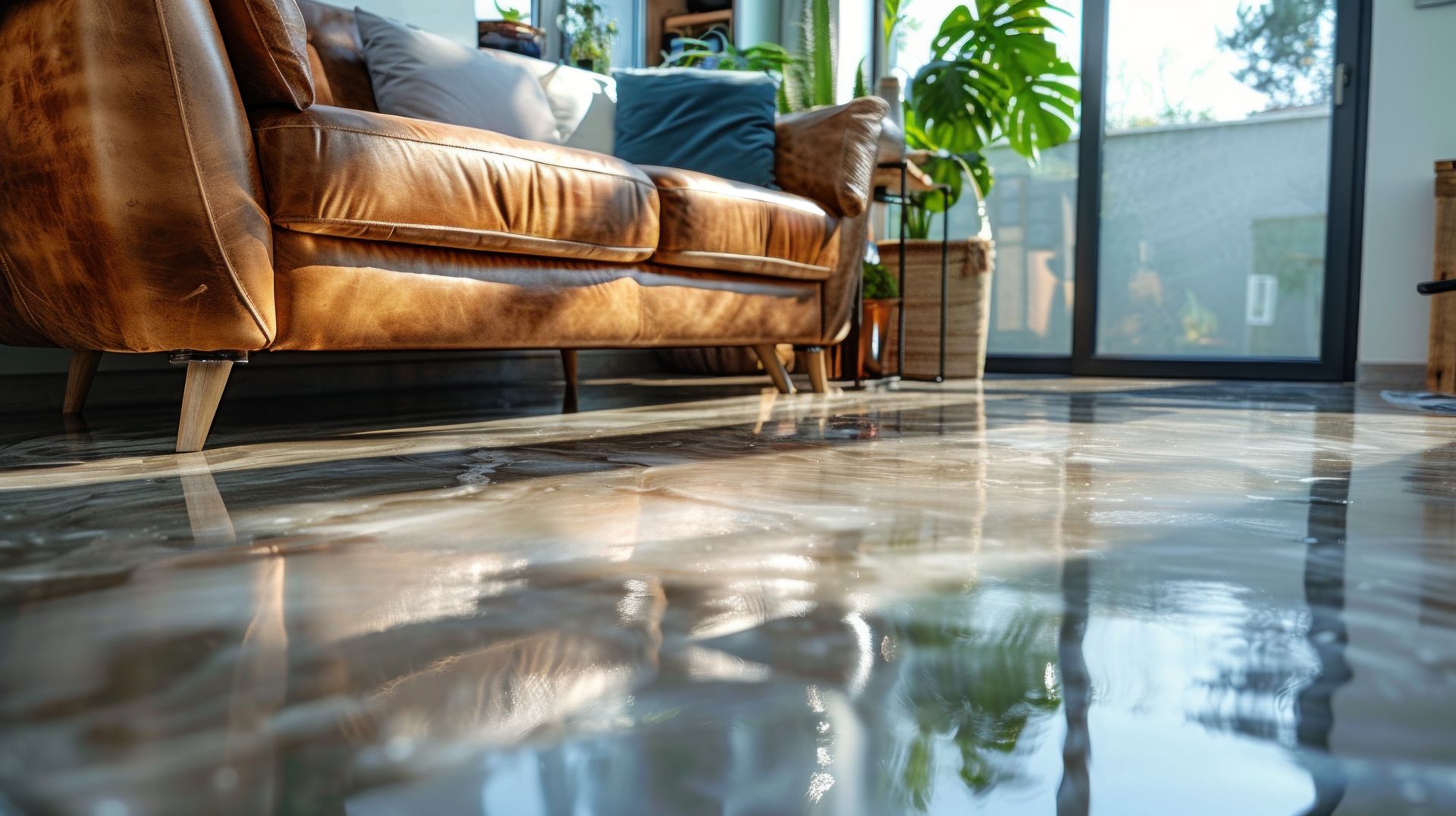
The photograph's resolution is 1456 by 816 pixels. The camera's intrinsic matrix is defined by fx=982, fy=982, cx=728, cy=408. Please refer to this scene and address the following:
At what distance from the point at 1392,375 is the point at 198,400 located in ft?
12.5

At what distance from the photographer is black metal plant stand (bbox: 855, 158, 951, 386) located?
2992 millimetres

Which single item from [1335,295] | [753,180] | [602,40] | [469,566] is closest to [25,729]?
[469,566]

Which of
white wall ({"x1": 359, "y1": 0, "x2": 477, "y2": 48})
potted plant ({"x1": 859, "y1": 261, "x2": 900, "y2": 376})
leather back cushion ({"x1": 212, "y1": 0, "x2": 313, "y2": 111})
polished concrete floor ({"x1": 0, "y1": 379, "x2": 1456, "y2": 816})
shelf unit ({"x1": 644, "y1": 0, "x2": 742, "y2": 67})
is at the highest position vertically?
shelf unit ({"x1": 644, "y1": 0, "x2": 742, "y2": 67})

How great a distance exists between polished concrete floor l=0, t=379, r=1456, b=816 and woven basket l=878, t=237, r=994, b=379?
7.51ft

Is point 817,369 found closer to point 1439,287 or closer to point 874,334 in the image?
point 874,334

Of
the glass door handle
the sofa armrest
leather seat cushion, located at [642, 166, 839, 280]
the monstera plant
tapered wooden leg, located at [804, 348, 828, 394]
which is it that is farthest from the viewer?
the monstera plant

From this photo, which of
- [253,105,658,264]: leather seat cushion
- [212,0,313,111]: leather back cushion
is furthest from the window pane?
[212,0,313,111]: leather back cushion

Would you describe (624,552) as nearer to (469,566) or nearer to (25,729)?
(469,566)

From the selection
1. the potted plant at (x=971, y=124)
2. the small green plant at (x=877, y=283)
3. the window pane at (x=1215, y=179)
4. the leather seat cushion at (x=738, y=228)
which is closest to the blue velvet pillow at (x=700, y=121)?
the leather seat cushion at (x=738, y=228)

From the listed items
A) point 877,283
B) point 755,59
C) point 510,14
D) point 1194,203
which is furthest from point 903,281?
point 1194,203

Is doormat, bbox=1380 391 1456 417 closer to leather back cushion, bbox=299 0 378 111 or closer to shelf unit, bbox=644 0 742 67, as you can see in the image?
leather back cushion, bbox=299 0 378 111

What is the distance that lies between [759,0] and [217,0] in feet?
11.4

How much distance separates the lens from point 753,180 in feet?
8.33

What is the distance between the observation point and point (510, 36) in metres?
2.92
